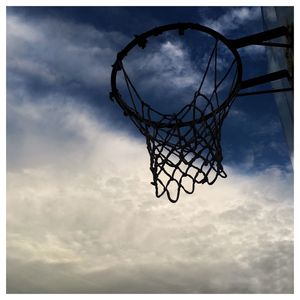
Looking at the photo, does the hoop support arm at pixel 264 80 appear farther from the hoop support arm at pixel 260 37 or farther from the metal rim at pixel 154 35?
the hoop support arm at pixel 260 37

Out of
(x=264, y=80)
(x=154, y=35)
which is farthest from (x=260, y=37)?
(x=154, y=35)

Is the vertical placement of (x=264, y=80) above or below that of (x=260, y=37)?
below

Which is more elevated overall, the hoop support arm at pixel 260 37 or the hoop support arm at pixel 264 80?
the hoop support arm at pixel 260 37

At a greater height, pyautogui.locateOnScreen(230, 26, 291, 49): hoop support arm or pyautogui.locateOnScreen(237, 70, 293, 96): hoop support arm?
pyautogui.locateOnScreen(230, 26, 291, 49): hoop support arm

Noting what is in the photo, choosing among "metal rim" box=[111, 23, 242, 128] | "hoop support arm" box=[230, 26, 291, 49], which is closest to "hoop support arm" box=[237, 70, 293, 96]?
"metal rim" box=[111, 23, 242, 128]

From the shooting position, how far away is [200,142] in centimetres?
407

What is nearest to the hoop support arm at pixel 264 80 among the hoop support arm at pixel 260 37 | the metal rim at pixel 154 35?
the metal rim at pixel 154 35

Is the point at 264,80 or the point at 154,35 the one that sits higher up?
the point at 154,35

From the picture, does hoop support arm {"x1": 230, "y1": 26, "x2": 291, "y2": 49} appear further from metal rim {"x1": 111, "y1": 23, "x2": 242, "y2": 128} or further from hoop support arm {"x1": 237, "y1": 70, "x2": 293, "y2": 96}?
hoop support arm {"x1": 237, "y1": 70, "x2": 293, "y2": 96}

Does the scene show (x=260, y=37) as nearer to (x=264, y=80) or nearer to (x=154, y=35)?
(x=264, y=80)

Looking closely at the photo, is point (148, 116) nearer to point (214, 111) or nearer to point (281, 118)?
point (214, 111)
